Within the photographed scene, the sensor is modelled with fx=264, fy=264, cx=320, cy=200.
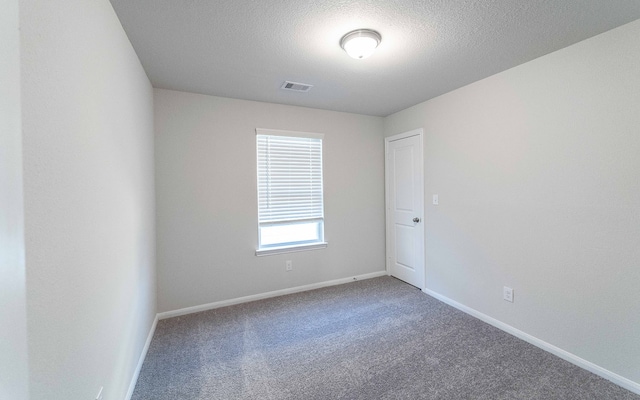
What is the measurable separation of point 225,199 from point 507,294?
10.2 feet

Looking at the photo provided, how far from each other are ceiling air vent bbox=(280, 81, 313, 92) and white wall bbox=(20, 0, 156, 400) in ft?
4.38

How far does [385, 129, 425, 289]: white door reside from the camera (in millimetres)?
3533

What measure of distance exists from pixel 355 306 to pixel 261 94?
2692mm

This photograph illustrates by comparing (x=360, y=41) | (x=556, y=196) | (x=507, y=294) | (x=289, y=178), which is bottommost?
(x=507, y=294)

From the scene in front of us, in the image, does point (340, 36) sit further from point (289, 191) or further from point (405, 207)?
point (405, 207)

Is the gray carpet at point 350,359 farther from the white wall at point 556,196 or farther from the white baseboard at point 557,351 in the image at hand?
the white wall at point 556,196

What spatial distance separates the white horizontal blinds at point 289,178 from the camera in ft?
11.0

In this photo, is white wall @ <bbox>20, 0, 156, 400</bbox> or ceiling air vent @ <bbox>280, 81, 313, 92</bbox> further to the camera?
ceiling air vent @ <bbox>280, 81, 313, 92</bbox>

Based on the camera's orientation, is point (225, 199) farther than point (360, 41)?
Yes

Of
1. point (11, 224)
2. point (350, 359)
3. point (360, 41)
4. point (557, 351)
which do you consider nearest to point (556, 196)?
point (557, 351)

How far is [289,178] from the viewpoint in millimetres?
3496

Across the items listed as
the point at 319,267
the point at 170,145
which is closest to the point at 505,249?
the point at 319,267

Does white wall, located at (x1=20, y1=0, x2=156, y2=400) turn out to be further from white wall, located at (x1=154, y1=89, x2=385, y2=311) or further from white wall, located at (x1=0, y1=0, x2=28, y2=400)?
white wall, located at (x1=154, y1=89, x2=385, y2=311)

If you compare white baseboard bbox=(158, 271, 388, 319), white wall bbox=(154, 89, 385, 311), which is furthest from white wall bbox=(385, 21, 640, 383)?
white wall bbox=(154, 89, 385, 311)
